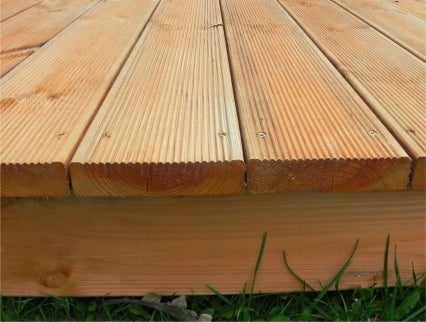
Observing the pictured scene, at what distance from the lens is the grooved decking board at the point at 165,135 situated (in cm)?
75

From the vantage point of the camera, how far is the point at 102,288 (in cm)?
92

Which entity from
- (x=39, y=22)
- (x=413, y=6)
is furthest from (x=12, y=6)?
(x=413, y=6)

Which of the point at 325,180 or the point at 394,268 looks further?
the point at 394,268

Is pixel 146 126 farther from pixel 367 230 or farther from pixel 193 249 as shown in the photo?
pixel 367 230

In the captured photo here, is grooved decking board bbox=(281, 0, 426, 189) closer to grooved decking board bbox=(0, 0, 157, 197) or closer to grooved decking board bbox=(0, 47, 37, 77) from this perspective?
grooved decking board bbox=(0, 0, 157, 197)

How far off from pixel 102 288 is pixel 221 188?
11.8 inches

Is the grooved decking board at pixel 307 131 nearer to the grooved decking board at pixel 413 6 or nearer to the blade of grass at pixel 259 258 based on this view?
the blade of grass at pixel 259 258

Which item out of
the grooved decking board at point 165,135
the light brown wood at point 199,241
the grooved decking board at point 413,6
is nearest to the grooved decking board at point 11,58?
the grooved decking board at point 165,135

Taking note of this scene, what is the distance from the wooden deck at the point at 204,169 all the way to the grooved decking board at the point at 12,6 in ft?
1.89

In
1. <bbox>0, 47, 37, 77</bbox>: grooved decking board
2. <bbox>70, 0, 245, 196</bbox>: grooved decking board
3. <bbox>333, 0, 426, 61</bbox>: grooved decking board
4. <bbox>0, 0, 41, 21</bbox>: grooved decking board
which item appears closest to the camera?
<bbox>70, 0, 245, 196</bbox>: grooved decking board

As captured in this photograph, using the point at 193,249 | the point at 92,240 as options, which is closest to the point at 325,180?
the point at 193,249

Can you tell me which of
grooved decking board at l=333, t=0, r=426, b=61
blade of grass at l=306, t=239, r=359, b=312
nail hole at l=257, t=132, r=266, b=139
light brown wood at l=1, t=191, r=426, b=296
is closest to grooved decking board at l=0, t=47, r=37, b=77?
light brown wood at l=1, t=191, r=426, b=296

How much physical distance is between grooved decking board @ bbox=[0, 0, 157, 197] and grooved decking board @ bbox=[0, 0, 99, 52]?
50 mm

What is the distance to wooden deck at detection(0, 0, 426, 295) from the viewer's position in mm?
760
